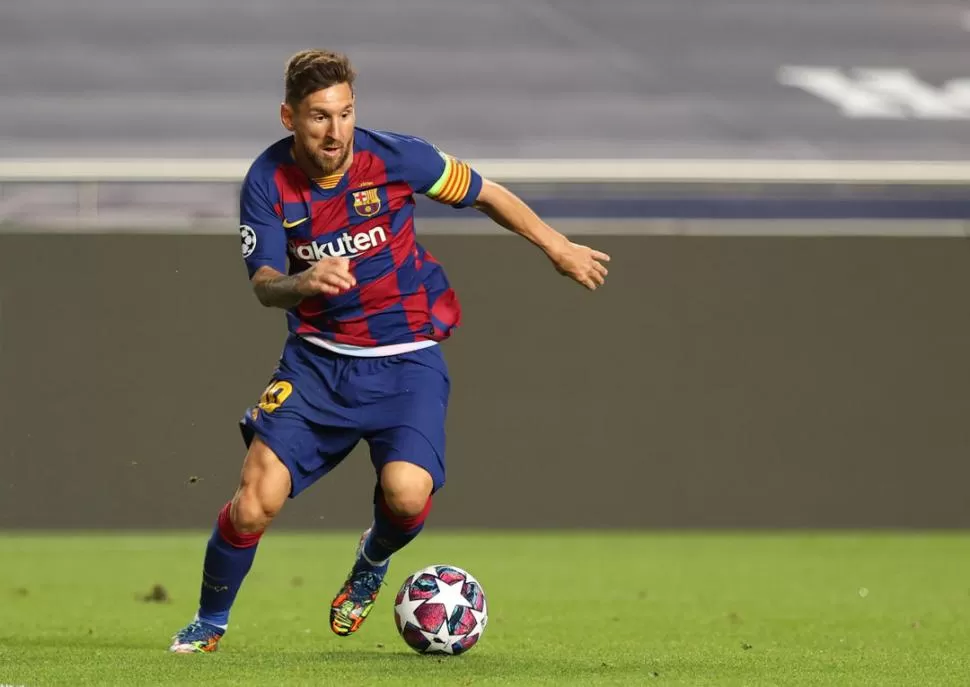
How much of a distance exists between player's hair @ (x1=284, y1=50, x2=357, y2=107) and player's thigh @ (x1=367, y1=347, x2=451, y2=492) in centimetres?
97

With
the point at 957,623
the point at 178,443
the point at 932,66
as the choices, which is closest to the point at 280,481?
the point at 957,623

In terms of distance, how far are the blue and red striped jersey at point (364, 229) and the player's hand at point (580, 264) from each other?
1.40 feet

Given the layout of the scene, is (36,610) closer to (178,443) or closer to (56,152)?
(178,443)

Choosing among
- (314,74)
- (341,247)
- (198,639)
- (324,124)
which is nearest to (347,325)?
(341,247)

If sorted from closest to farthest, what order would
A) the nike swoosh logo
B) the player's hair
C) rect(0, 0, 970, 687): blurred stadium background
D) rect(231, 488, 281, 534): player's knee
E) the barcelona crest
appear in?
the player's hair → rect(231, 488, 281, 534): player's knee → the nike swoosh logo → the barcelona crest → rect(0, 0, 970, 687): blurred stadium background

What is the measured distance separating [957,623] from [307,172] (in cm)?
315

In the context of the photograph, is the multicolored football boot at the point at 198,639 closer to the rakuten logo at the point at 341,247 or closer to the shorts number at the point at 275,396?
the shorts number at the point at 275,396

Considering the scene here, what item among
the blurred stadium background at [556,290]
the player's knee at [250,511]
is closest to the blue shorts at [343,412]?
the player's knee at [250,511]

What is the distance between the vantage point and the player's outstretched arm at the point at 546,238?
5.50 m

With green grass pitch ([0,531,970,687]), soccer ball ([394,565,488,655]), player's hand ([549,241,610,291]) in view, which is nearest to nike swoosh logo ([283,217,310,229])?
player's hand ([549,241,610,291])

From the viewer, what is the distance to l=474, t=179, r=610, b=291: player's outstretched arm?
5504 mm

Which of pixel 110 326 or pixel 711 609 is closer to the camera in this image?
pixel 711 609

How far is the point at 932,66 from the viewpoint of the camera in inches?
486

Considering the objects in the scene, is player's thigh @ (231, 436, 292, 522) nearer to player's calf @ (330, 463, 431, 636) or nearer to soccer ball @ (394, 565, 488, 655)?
player's calf @ (330, 463, 431, 636)
